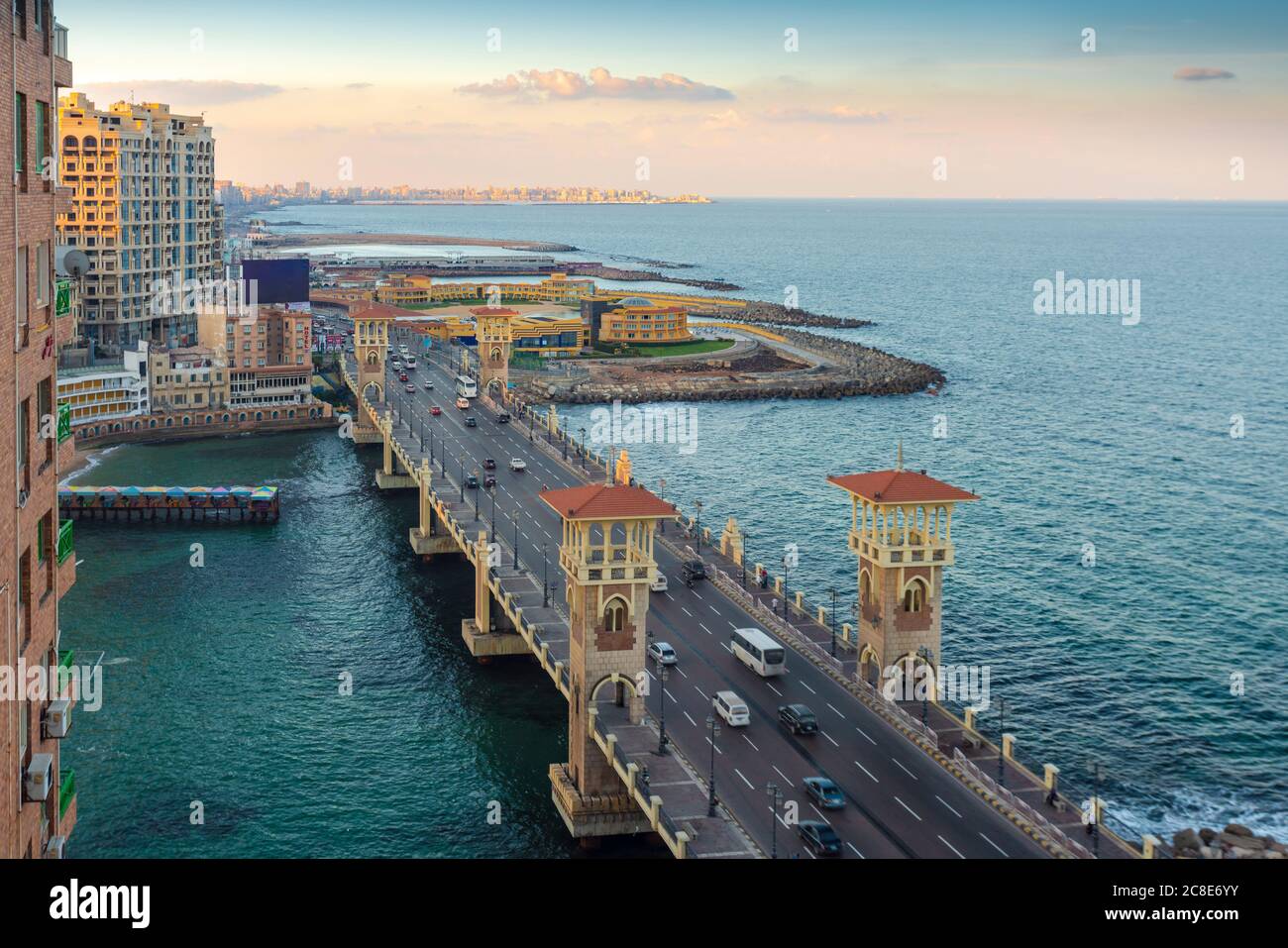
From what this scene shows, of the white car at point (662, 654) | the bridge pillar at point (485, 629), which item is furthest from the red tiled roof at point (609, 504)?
the bridge pillar at point (485, 629)

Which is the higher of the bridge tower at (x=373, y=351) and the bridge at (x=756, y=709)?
the bridge tower at (x=373, y=351)

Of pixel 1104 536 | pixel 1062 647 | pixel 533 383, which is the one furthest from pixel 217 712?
pixel 533 383

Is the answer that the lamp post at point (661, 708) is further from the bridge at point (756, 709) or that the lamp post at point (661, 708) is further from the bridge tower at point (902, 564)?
the bridge tower at point (902, 564)

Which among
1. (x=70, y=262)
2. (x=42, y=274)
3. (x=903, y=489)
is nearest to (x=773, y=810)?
(x=903, y=489)

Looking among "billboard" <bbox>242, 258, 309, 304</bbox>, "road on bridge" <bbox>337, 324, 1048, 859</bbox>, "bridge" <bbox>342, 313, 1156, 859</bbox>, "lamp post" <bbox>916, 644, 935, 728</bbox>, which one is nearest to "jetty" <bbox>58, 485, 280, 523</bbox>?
"road on bridge" <bbox>337, 324, 1048, 859</bbox>

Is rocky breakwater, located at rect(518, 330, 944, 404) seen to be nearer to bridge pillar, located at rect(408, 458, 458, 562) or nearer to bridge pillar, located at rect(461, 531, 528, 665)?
bridge pillar, located at rect(408, 458, 458, 562)

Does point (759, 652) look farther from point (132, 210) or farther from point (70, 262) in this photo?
point (132, 210)
